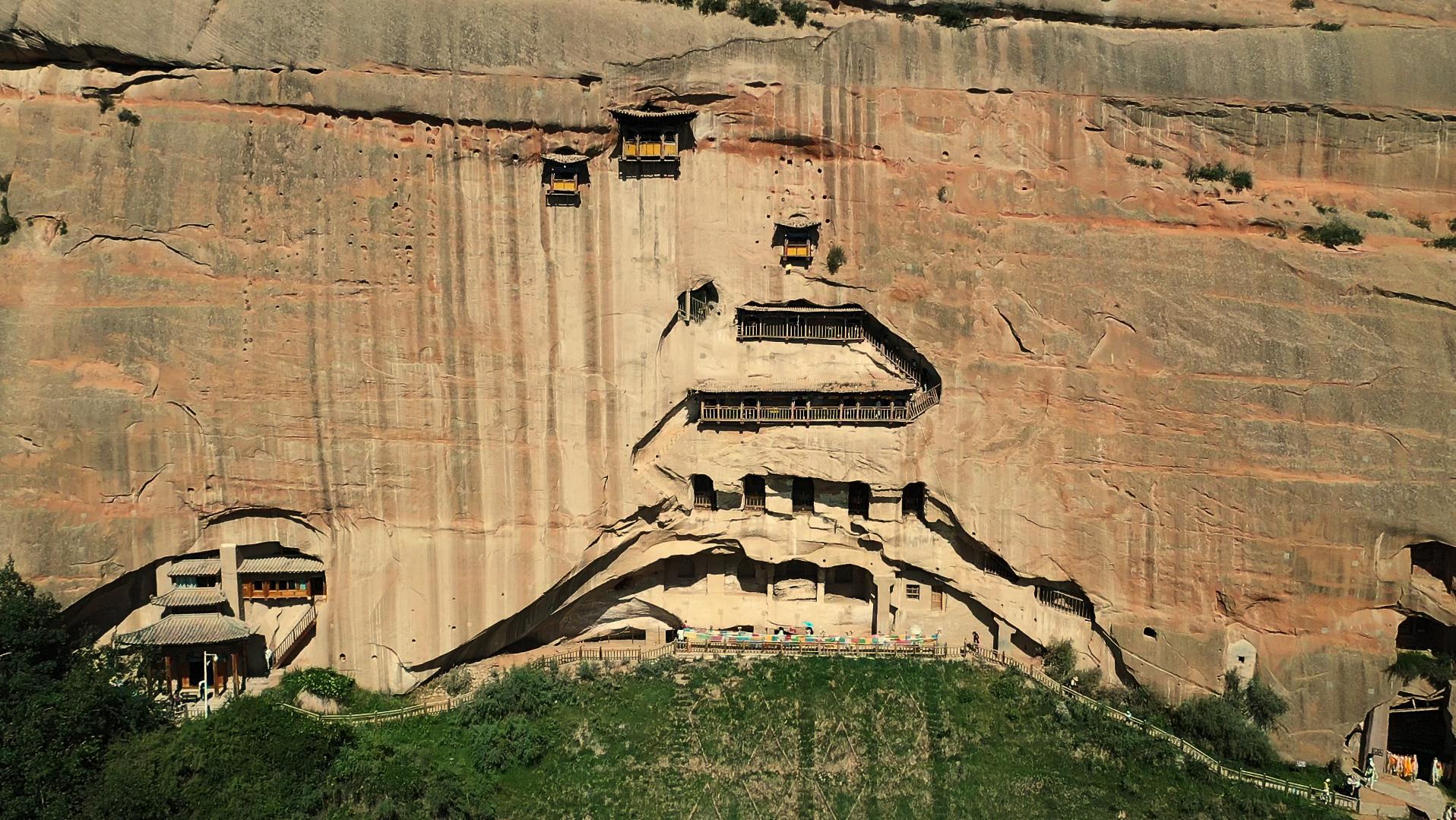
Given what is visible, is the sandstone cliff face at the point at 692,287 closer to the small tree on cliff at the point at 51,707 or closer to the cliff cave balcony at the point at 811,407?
the cliff cave balcony at the point at 811,407

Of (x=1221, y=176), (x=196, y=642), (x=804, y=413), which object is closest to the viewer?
(x=196, y=642)

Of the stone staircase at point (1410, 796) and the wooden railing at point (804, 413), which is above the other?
the wooden railing at point (804, 413)

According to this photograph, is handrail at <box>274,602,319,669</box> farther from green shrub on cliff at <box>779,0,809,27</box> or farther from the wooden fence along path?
green shrub on cliff at <box>779,0,809,27</box>

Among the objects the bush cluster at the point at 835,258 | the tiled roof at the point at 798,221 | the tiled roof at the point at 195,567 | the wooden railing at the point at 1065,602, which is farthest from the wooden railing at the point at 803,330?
the tiled roof at the point at 195,567

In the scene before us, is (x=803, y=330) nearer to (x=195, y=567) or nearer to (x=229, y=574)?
(x=229, y=574)

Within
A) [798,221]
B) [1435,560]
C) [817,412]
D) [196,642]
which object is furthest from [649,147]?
[1435,560]

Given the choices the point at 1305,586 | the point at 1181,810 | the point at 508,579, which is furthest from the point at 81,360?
the point at 1305,586

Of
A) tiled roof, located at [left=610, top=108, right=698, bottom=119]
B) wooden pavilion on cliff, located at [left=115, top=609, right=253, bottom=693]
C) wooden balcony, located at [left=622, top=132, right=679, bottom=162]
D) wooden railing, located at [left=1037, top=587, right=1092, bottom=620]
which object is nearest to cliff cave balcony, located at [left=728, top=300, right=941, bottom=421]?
wooden balcony, located at [left=622, top=132, right=679, bottom=162]
